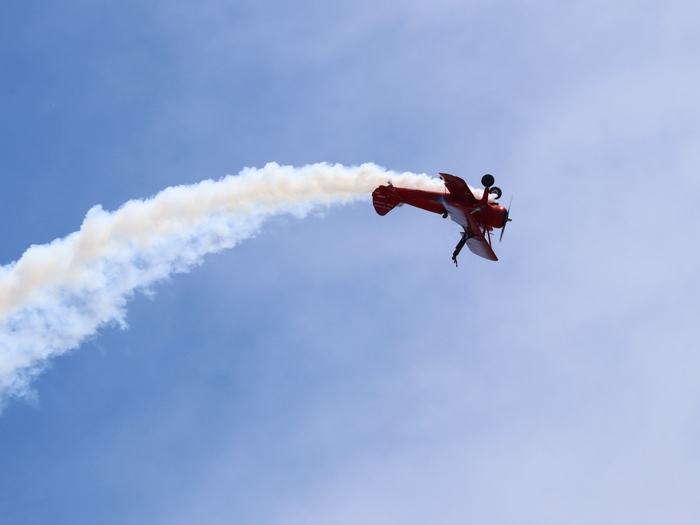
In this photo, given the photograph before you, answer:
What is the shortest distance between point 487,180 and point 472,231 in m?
3.43

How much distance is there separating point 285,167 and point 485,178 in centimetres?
1490

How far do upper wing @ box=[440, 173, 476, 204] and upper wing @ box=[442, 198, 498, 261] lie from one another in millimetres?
902

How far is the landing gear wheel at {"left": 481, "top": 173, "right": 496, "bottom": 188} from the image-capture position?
63.6m

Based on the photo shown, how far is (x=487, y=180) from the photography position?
209 feet

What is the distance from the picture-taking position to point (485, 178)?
209 ft

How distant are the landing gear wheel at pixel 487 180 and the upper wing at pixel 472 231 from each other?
2.10 meters

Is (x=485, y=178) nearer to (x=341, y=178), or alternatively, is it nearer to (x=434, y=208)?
(x=434, y=208)

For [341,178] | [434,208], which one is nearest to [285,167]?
[341,178]

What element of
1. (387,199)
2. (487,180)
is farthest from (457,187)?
(387,199)

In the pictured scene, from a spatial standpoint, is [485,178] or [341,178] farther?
[341,178]

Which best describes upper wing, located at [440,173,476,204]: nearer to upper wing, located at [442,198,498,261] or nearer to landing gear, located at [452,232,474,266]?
upper wing, located at [442,198,498,261]

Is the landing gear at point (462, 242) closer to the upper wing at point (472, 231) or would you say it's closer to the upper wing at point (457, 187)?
the upper wing at point (472, 231)

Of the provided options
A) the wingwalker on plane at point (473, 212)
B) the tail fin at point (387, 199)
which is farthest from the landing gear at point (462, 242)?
the tail fin at point (387, 199)

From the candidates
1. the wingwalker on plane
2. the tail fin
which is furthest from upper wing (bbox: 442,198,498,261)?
the tail fin
